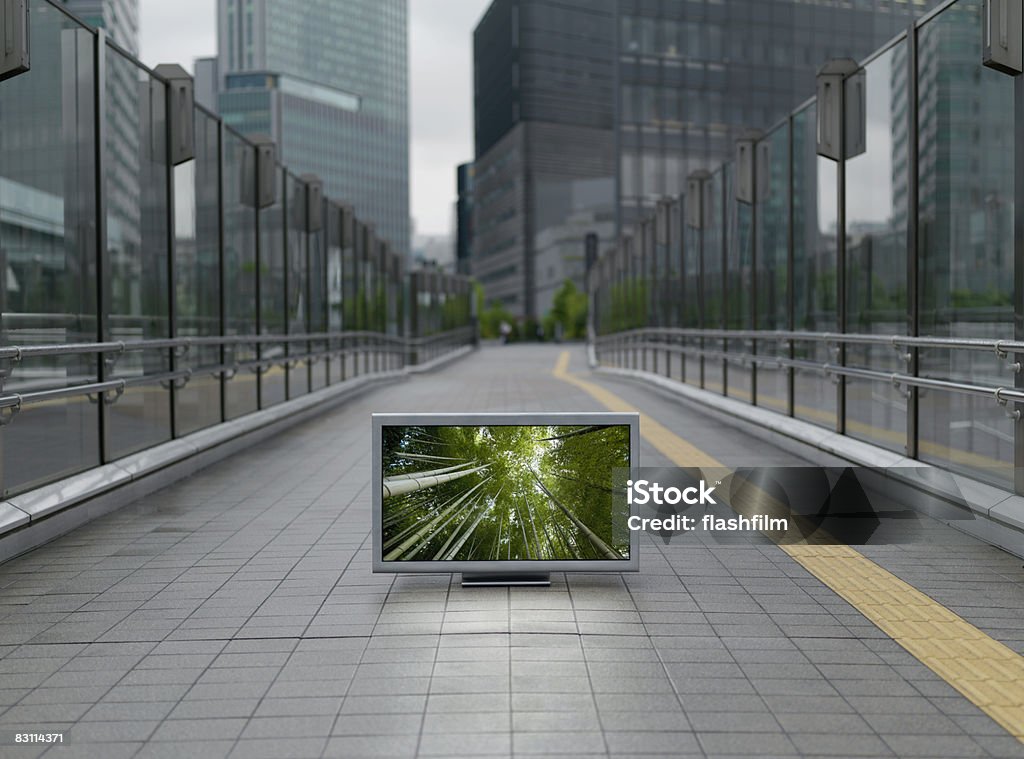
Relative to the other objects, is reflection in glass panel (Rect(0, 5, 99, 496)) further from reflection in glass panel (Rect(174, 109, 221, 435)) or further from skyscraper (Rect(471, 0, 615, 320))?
skyscraper (Rect(471, 0, 615, 320))

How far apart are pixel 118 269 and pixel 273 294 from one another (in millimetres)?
5341

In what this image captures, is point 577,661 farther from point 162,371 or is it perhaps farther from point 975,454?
point 162,371

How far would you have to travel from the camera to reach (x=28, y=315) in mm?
6355

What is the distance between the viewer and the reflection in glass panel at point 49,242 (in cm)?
616

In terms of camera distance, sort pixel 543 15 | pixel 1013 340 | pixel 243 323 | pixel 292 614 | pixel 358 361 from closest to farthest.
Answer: pixel 292 614
pixel 1013 340
pixel 243 323
pixel 358 361
pixel 543 15

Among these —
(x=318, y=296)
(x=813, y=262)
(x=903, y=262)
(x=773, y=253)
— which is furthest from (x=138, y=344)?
(x=318, y=296)

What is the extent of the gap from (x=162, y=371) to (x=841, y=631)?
607 centimetres

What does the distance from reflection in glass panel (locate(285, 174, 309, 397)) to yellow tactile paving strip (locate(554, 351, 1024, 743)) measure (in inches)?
362

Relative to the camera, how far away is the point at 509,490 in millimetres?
4867

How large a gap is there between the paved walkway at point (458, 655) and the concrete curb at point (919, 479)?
151 millimetres

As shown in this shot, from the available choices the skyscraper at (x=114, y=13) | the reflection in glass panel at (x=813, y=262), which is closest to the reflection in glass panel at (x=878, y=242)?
the reflection in glass panel at (x=813, y=262)

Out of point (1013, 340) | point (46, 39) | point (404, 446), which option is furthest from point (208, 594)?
point (1013, 340)

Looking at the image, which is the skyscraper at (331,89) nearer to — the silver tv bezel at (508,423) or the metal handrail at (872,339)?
the metal handrail at (872,339)

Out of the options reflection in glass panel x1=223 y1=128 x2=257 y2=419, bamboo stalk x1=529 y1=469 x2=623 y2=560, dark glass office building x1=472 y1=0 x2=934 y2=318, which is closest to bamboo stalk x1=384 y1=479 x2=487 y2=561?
bamboo stalk x1=529 y1=469 x2=623 y2=560
